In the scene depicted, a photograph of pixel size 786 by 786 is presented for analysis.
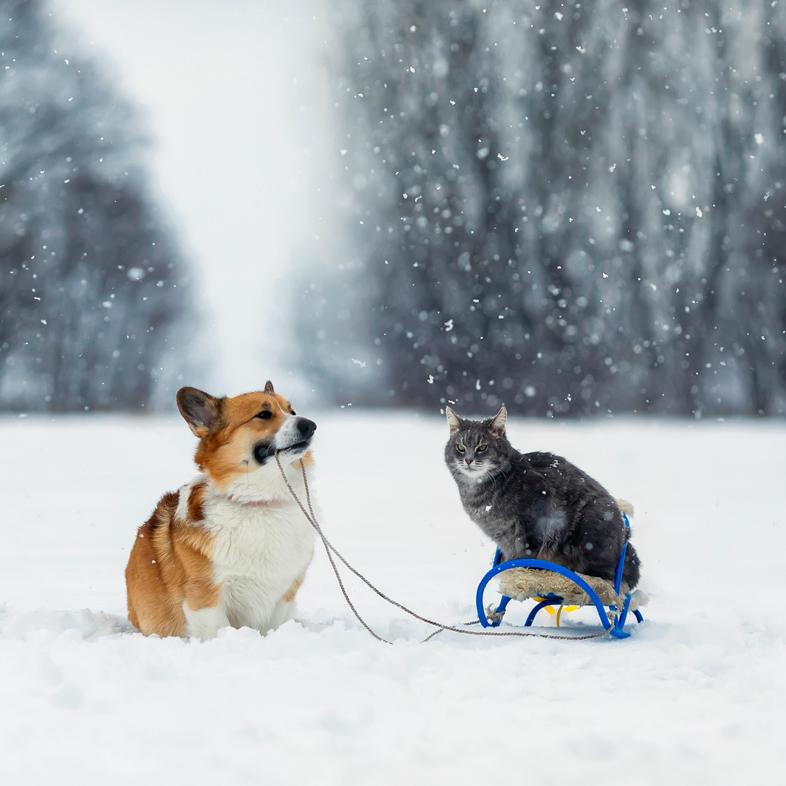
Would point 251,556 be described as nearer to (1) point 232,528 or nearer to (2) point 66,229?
(1) point 232,528

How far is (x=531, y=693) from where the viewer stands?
10.6 feet

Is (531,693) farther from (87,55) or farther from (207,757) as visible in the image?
(87,55)

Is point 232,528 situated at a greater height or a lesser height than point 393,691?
greater

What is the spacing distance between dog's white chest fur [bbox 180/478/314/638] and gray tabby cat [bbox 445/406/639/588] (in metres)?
0.99

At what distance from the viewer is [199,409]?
3996 mm

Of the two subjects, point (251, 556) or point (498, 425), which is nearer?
point (251, 556)

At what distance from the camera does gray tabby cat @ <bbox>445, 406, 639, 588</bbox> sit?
14.4 feet

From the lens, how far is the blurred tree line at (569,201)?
48.0ft

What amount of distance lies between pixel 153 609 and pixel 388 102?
12692 mm

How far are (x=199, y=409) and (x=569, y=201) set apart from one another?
11.9 metres

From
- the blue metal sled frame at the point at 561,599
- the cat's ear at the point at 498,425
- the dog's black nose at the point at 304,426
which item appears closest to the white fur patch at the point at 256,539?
the dog's black nose at the point at 304,426

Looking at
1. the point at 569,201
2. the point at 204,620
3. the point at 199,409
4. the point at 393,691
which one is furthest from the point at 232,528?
the point at 569,201

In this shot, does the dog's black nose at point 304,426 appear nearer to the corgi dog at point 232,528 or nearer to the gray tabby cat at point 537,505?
the corgi dog at point 232,528

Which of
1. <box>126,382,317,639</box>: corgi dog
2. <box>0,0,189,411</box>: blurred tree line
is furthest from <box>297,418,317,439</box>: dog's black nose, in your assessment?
<box>0,0,189,411</box>: blurred tree line
